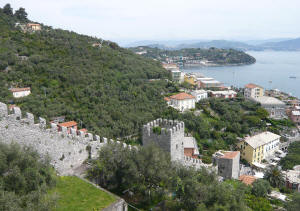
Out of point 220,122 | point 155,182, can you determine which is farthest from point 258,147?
point 155,182

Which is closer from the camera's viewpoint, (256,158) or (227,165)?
(227,165)

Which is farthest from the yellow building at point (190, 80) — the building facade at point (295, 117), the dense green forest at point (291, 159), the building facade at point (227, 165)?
the building facade at point (227, 165)

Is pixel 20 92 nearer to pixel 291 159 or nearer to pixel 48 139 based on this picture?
pixel 48 139

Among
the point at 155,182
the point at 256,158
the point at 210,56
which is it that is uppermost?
the point at 210,56

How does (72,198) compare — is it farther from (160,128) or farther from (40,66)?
(40,66)

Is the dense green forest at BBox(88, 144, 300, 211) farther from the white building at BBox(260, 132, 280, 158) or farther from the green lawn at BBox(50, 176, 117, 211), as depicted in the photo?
the white building at BBox(260, 132, 280, 158)

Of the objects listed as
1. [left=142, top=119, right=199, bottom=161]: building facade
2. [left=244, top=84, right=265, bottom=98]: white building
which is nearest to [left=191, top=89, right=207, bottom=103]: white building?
[left=244, top=84, right=265, bottom=98]: white building
